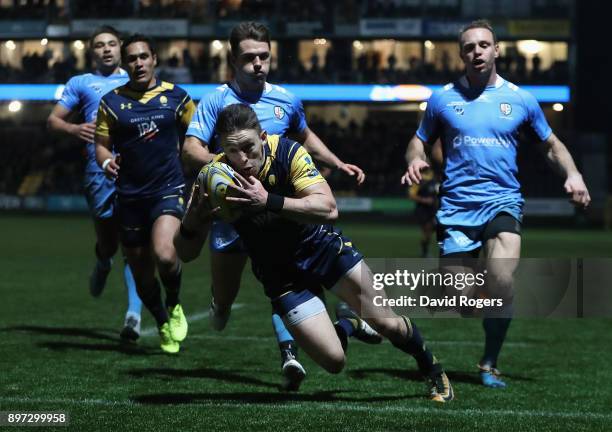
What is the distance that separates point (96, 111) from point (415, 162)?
3.52m

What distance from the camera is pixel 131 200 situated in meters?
8.25

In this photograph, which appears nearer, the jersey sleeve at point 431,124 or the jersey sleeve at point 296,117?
the jersey sleeve at point 296,117

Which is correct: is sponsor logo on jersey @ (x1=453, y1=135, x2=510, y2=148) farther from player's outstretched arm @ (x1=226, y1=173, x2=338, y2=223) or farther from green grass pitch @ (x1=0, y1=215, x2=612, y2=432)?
player's outstretched arm @ (x1=226, y1=173, x2=338, y2=223)

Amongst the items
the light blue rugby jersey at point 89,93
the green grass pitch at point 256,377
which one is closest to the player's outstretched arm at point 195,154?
the green grass pitch at point 256,377

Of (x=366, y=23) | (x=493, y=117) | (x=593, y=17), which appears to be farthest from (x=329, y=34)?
(x=493, y=117)

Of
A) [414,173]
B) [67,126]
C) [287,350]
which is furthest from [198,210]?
[67,126]

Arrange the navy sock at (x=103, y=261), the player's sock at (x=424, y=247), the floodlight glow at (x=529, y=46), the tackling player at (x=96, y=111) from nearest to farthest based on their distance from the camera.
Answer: the tackling player at (x=96, y=111), the navy sock at (x=103, y=261), the player's sock at (x=424, y=247), the floodlight glow at (x=529, y=46)

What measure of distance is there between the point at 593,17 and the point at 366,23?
924cm

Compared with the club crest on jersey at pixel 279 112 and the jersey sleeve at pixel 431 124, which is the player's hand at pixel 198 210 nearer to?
the club crest on jersey at pixel 279 112

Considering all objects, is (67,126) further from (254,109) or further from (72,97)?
(254,109)

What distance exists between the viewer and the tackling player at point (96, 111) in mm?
9297

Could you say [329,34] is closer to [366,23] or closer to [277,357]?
[366,23]

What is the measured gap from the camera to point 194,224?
5.68 metres

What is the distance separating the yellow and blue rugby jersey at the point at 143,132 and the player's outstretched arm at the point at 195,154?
120cm
